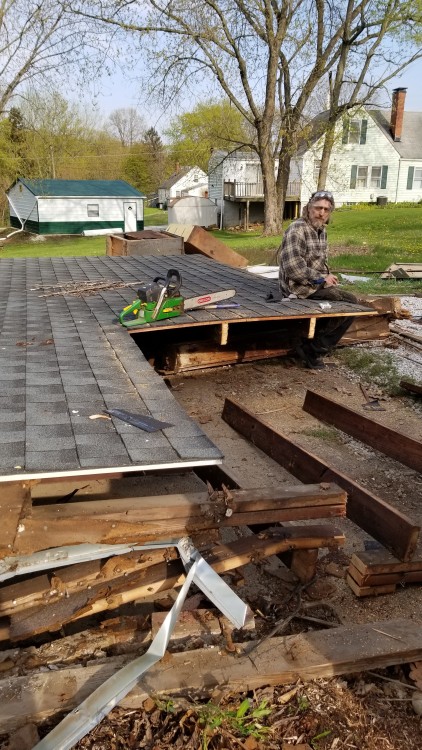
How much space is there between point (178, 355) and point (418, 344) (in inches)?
157

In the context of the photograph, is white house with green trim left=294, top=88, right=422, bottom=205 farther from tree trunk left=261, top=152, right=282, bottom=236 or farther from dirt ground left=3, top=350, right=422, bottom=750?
dirt ground left=3, top=350, right=422, bottom=750

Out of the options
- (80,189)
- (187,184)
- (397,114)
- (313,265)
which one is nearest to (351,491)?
(313,265)

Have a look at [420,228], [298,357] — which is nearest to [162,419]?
[298,357]

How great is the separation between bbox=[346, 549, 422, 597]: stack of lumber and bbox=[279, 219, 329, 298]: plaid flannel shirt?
4.91m

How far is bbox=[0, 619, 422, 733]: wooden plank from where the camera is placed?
2.53 meters

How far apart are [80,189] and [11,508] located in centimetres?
4328

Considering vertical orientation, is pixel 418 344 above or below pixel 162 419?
below

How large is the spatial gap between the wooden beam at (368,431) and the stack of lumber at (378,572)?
1697mm

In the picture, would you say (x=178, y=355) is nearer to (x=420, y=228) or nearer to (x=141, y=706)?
(x=141, y=706)

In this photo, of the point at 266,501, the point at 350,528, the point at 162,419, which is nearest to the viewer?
the point at 266,501

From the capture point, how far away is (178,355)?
7.99 metres

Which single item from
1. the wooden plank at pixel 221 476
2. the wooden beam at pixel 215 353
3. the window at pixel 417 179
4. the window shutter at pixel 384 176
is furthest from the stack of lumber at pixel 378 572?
the window at pixel 417 179

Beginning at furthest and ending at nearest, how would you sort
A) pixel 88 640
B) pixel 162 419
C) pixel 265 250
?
pixel 265 250 → pixel 162 419 → pixel 88 640

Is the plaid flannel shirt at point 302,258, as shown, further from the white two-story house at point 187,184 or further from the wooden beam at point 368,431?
the white two-story house at point 187,184
